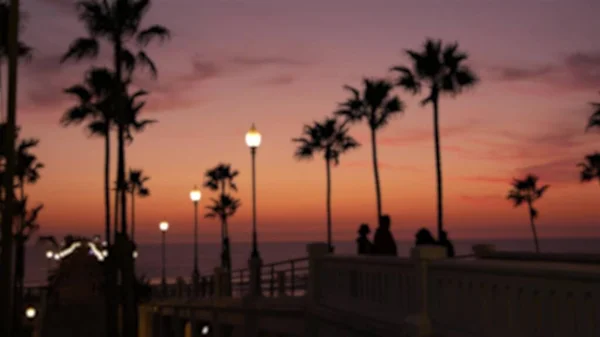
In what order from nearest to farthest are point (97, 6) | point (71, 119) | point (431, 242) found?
point (431, 242) < point (97, 6) < point (71, 119)

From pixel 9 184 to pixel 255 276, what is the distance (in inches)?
393

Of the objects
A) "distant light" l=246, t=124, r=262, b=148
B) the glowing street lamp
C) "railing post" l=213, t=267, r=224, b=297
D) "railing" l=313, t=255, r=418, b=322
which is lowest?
the glowing street lamp

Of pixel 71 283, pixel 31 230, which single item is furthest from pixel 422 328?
pixel 31 230

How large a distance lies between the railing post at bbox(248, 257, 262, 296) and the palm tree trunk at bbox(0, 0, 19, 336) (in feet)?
30.2

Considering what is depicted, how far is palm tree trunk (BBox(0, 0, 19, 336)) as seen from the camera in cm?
1547

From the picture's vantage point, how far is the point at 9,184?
15656mm

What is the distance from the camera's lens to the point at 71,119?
45.3 metres

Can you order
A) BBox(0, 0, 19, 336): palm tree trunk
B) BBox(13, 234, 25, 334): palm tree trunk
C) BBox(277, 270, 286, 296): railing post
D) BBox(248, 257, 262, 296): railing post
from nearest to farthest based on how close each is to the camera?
1. BBox(0, 0, 19, 336): palm tree trunk
2. BBox(277, 270, 286, 296): railing post
3. BBox(248, 257, 262, 296): railing post
4. BBox(13, 234, 25, 334): palm tree trunk

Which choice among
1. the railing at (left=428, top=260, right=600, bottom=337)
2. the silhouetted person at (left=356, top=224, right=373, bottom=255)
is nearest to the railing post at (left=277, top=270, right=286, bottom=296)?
the silhouetted person at (left=356, top=224, right=373, bottom=255)

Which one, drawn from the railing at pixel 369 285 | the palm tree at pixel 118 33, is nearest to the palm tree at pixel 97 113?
the palm tree at pixel 118 33

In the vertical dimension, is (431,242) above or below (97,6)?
below

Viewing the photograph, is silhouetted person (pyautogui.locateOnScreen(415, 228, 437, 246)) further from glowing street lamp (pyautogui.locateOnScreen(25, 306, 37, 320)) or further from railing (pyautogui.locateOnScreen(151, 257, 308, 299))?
glowing street lamp (pyautogui.locateOnScreen(25, 306, 37, 320))

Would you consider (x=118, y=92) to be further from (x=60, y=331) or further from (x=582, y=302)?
(x=582, y=302)

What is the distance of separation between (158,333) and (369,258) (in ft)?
95.7
